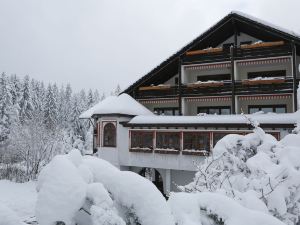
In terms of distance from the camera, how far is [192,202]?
9.96 ft

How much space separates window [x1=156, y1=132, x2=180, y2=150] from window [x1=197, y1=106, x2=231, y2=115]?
12.6ft

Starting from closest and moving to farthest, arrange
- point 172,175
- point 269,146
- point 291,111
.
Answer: point 269,146 → point 291,111 → point 172,175

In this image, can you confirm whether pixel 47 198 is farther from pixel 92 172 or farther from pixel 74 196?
pixel 92 172

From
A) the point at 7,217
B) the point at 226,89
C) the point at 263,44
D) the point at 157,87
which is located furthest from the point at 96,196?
the point at 157,87

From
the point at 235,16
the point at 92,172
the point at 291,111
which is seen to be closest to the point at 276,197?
the point at 92,172

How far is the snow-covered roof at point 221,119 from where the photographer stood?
1863cm

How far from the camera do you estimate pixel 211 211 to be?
308cm

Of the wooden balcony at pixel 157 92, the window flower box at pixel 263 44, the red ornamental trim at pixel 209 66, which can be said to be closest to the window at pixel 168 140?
the wooden balcony at pixel 157 92

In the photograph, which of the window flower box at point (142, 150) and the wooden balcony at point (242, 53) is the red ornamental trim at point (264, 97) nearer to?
the wooden balcony at point (242, 53)

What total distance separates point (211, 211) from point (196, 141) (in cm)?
1812

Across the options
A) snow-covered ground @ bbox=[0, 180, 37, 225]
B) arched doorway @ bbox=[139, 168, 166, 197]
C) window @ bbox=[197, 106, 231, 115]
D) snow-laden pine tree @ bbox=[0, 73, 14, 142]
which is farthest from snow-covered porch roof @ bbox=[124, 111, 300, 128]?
snow-laden pine tree @ bbox=[0, 73, 14, 142]

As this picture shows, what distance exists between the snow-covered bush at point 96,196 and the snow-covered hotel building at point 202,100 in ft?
57.0

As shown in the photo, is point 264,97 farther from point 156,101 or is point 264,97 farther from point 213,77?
point 156,101

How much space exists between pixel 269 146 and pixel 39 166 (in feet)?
97.7
